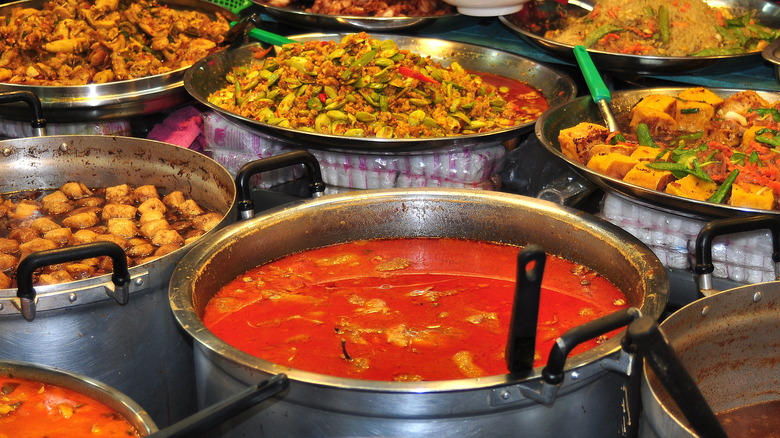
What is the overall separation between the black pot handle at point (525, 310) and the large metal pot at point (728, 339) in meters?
0.26

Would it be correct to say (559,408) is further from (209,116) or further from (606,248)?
(209,116)

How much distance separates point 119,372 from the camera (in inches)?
84.0

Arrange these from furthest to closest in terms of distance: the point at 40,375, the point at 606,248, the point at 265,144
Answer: the point at 265,144
the point at 606,248
the point at 40,375

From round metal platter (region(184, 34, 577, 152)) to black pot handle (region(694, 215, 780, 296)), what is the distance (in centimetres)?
91

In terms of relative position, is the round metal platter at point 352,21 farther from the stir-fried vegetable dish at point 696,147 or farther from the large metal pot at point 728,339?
the large metal pot at point 728,339

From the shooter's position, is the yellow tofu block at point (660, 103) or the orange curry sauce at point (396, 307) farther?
the yellow tofu block at point (660, 103)

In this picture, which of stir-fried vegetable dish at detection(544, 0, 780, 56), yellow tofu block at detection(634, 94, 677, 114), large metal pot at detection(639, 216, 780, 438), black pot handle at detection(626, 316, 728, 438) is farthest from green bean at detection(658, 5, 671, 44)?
black pot handle at detection(626, 316, 728, 438)

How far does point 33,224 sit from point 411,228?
124cm

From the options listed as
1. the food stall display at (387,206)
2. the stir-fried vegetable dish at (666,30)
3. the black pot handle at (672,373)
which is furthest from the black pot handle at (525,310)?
the stir-fried vegetable dish at (666,30)

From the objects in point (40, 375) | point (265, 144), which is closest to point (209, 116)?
point (265, 144)

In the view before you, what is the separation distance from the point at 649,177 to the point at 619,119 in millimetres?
648

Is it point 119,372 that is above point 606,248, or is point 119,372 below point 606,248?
below

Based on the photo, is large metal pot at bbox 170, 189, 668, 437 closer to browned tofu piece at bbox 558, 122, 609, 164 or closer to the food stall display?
the food stall display

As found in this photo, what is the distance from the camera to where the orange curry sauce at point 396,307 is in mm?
1816
